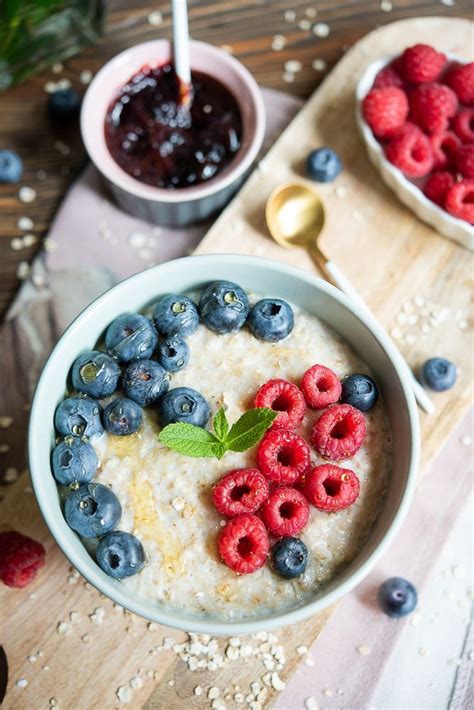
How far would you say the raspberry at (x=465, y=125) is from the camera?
232 centimetres

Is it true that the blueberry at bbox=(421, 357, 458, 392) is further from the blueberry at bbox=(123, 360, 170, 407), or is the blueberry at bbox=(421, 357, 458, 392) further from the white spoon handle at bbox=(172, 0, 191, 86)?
the white spoon handle at bbox=(172, 0, 191, 86)

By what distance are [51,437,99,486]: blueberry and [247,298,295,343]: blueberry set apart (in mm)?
452

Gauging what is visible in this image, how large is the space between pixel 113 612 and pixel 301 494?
589 mm

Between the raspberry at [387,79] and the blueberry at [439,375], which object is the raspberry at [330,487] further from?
the raspberry at [387,79]

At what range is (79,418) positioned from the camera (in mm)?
1860

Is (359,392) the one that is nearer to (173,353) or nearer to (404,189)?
(173,353)

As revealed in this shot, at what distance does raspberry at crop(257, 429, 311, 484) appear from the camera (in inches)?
71.1

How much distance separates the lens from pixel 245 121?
2.39 m

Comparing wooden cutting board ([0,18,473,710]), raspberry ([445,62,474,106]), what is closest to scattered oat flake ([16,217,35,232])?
wooden cutting board ([0,18,473,710])

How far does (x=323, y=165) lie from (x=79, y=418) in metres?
0.96

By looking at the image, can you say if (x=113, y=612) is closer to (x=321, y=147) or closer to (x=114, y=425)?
(x=114, y=425)

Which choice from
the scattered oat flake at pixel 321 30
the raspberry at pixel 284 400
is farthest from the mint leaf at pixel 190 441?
the scattered oat flake at pixel 321 30

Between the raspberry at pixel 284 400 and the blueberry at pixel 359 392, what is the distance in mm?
112

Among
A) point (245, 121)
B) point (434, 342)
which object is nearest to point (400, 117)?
point (245, 121)
